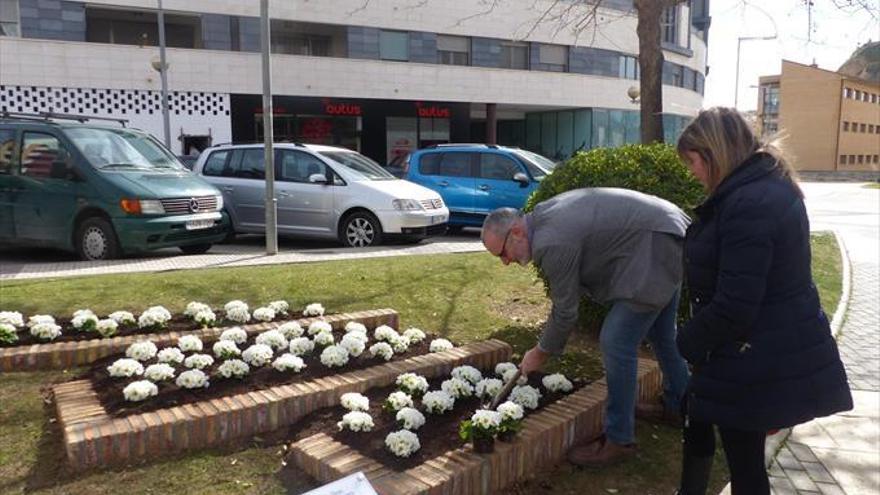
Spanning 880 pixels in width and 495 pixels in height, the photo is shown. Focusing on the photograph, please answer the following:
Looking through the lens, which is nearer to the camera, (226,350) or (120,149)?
(226,350)

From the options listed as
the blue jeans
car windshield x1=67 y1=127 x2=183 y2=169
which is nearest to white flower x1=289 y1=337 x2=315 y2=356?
the blue jeans

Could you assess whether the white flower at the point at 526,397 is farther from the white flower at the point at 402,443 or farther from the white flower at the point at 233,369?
the white flower at the point at 233,369

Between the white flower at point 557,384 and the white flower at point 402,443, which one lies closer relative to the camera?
the white flower at point 402,443

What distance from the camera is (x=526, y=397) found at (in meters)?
3.70

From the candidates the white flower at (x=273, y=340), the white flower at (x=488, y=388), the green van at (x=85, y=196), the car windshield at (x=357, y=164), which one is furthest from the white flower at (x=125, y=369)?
the car windshield at (x=357, y=164)

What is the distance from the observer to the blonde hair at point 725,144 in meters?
2.49

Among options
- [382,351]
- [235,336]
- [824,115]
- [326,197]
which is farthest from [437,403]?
[824,115]

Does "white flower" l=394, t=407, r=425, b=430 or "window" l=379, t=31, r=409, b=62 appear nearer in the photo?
"white flower" l=394, t=407, r=425, b=430

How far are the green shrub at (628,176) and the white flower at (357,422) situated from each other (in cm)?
237

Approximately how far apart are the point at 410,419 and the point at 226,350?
4.53ft

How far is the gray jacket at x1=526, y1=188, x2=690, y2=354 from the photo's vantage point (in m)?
3.08

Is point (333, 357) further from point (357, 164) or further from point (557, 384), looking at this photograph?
point (357, 164)

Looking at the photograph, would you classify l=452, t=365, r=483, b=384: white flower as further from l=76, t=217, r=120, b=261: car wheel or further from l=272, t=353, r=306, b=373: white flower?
l=76, t=217, r=120, b=261: car wheel

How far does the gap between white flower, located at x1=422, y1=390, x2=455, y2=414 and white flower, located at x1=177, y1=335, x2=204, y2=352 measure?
5.11 feet
